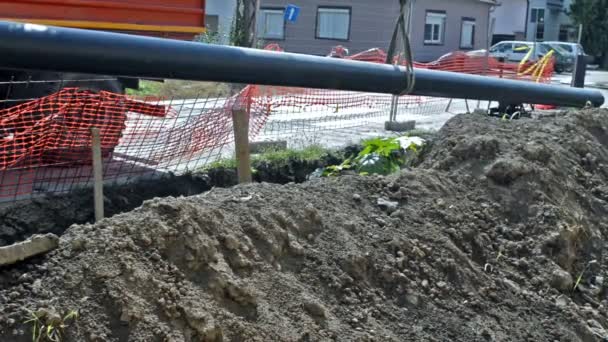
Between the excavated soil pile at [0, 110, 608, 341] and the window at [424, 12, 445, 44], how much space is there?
29.8m

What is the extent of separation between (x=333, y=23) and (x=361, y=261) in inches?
1123

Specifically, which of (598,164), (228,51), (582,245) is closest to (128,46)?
(228,51)

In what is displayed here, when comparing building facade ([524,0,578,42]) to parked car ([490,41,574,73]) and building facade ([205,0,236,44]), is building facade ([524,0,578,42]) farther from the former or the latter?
building facade ([205,0,236,44])

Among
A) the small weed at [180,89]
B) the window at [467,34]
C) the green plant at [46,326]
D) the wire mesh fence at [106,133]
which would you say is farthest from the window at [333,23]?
the green plant at [46,326]

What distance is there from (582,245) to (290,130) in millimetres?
6488

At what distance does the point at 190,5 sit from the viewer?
9.66 meters

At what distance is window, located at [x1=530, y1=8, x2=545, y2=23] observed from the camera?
53500mm

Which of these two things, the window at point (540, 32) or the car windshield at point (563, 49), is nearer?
the car windshield at point (563, 49)

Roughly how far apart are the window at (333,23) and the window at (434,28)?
4960 mm

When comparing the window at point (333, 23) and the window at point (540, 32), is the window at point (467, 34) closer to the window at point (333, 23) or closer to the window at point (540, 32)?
the window at point (333, 23)

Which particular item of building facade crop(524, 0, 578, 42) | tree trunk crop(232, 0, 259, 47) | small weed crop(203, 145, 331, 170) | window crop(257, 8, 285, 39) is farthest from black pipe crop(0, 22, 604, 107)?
building facade crop(524, 0, 578, 42)

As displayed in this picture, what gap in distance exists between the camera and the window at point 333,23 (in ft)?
106

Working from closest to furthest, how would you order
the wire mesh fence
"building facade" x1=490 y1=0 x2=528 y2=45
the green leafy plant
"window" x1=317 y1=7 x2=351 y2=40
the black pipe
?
the black pipe → the wire mesh fence → the green leafy plant → "window" x1=317 y1=7 x2=351 y2=40 → "building facade" x1=490 y1=0 x2=528 y2=45

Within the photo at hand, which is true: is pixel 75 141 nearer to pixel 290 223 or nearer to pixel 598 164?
pixel 290 223
